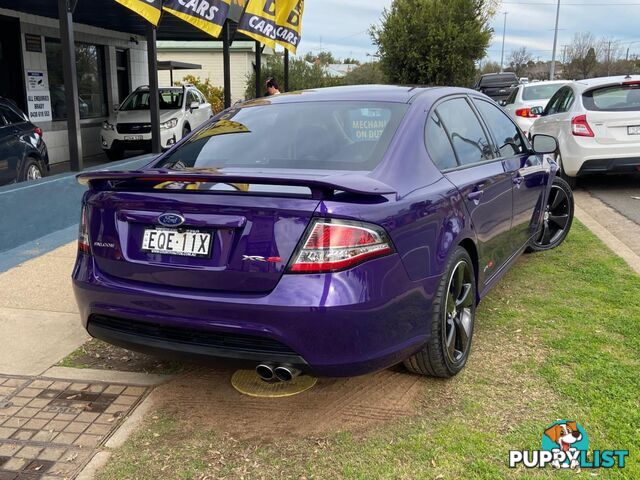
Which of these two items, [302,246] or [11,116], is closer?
[302,246]

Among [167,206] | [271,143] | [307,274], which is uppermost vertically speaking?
[271,143]

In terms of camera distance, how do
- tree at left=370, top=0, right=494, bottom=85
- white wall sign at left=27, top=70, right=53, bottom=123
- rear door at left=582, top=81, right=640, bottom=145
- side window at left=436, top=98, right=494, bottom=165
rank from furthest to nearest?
tree at left=370, top=0, right=494, bottom=85 → white wall sign at left=27, top=70, right=53, bottom=123 → rear door at left=582, top=81, right=640, bottom=145 → side window at left=436, top=98, right=494, bottom=165

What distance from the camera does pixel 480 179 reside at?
385cm

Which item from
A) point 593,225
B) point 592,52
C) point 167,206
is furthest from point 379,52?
point 592,52

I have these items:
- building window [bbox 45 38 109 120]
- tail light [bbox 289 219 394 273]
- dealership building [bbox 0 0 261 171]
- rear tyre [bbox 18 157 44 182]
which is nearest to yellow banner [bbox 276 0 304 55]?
dealership building [bbox 0 0 261 171]

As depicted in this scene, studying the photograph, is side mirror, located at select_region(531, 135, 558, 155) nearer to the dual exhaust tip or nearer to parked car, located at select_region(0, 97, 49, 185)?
the dual exhaust tip

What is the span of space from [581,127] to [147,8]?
20.1 ft

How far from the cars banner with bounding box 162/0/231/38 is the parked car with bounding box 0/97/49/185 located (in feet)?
8.55

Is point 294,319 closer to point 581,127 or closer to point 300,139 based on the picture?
point 300,139

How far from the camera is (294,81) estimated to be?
3064 centimetres

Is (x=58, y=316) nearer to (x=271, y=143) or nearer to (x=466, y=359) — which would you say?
(x=271, y=143)

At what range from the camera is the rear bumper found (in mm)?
2623

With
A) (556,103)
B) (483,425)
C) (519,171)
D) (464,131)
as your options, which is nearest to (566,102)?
(556,103)

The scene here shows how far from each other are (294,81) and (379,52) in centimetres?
596
